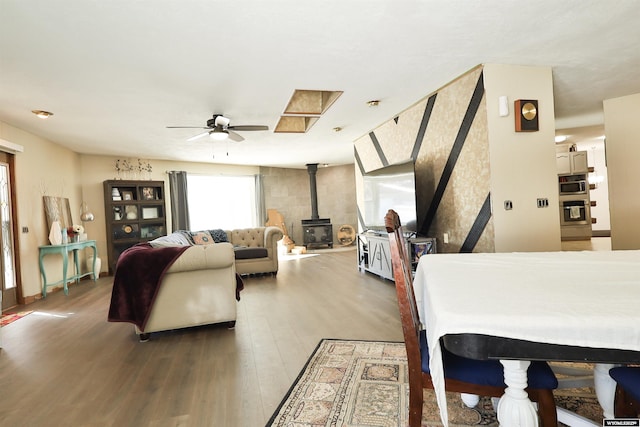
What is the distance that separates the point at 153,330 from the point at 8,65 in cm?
250

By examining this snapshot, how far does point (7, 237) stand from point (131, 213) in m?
2.48

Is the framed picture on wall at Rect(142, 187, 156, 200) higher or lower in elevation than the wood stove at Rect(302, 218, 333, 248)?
higher

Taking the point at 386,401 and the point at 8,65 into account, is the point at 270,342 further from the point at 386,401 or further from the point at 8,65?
the point at 8,65

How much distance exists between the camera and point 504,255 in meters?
1.78

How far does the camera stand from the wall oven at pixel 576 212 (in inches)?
308

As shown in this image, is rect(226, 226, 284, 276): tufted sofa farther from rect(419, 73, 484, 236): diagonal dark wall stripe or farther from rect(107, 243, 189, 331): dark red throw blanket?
rect(107, 243, 189, 331): dark red throw blanket

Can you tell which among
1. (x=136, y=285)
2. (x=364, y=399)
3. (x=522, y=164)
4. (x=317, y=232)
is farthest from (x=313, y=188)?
(x=364, y=399)

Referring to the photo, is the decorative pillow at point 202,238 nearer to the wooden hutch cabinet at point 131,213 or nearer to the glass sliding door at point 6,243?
the wooden hutch cabinet at point 131,213

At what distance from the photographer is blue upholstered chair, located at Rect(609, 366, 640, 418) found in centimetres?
98

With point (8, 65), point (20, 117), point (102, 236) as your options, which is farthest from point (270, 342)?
point (102, 236)

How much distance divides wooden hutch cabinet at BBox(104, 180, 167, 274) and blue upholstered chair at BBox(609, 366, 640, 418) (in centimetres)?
719

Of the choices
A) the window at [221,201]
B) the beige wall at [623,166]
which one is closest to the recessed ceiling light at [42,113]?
the window at [221,201]

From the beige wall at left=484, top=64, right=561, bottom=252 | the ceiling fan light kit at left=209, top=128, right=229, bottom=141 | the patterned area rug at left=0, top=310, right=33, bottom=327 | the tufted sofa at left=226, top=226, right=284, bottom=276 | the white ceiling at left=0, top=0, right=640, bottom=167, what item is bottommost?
the patterned area rug at left=0, top=310, right=33, bottom=327

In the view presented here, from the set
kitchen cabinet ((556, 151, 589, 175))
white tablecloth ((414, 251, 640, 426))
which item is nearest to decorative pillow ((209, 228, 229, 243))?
white tablecloth ((414, 251, 640, 426))
